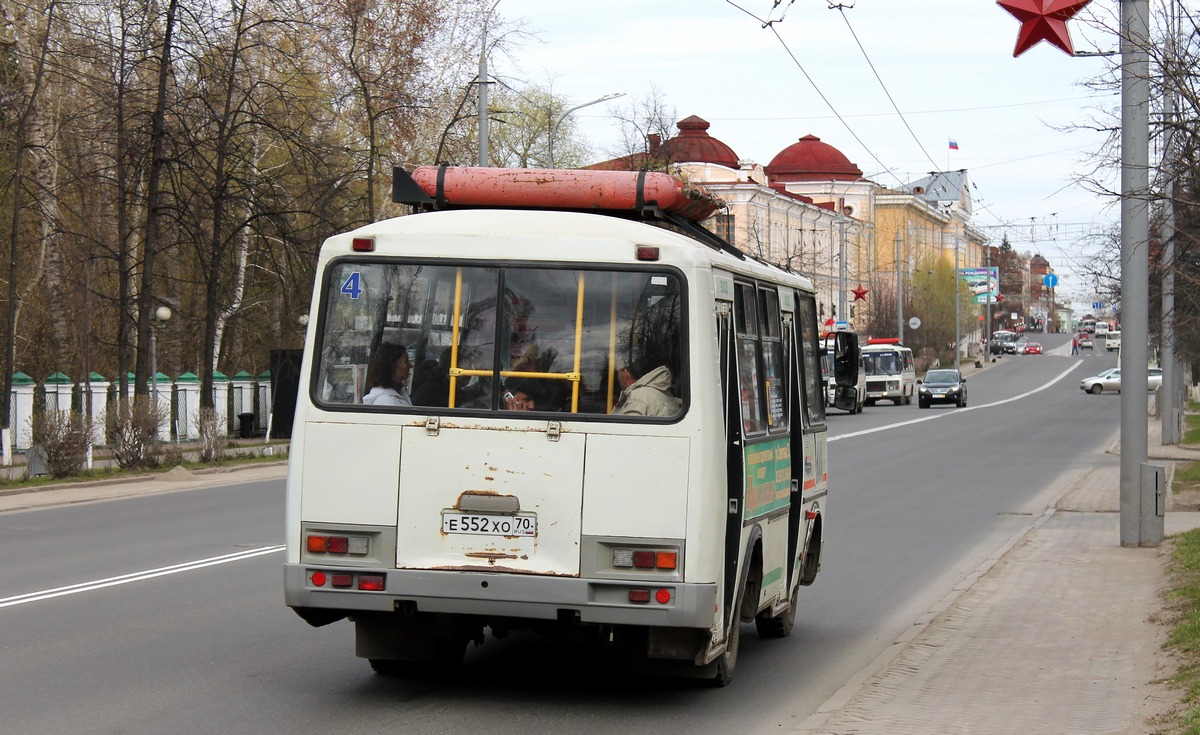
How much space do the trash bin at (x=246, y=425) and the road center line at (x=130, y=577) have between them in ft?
68.7

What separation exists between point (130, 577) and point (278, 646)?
3631mm

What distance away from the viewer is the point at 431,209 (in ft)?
29.0

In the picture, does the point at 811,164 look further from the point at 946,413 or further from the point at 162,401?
the point at 162,401

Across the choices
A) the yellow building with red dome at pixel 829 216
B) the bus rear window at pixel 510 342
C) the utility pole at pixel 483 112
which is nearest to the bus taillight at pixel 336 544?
the bus rear window at pixel 510 342

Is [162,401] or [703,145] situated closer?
[162,401]

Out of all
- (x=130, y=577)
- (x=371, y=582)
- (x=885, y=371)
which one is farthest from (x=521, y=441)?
(x=885, y=371)

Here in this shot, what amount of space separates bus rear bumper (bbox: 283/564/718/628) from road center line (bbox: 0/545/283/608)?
192 inches

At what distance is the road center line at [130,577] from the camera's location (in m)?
11.4

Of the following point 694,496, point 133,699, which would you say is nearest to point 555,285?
point 694,496

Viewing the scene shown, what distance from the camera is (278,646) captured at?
955 cm

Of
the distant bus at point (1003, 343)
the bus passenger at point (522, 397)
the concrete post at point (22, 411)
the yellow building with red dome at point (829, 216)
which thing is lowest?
the concrete post at point (22, 411)

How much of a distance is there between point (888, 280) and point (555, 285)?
348ft

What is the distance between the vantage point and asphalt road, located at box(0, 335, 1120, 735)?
7586mm

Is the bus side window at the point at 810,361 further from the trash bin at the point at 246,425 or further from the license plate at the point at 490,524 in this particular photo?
the trash bin at the point at 246,425
